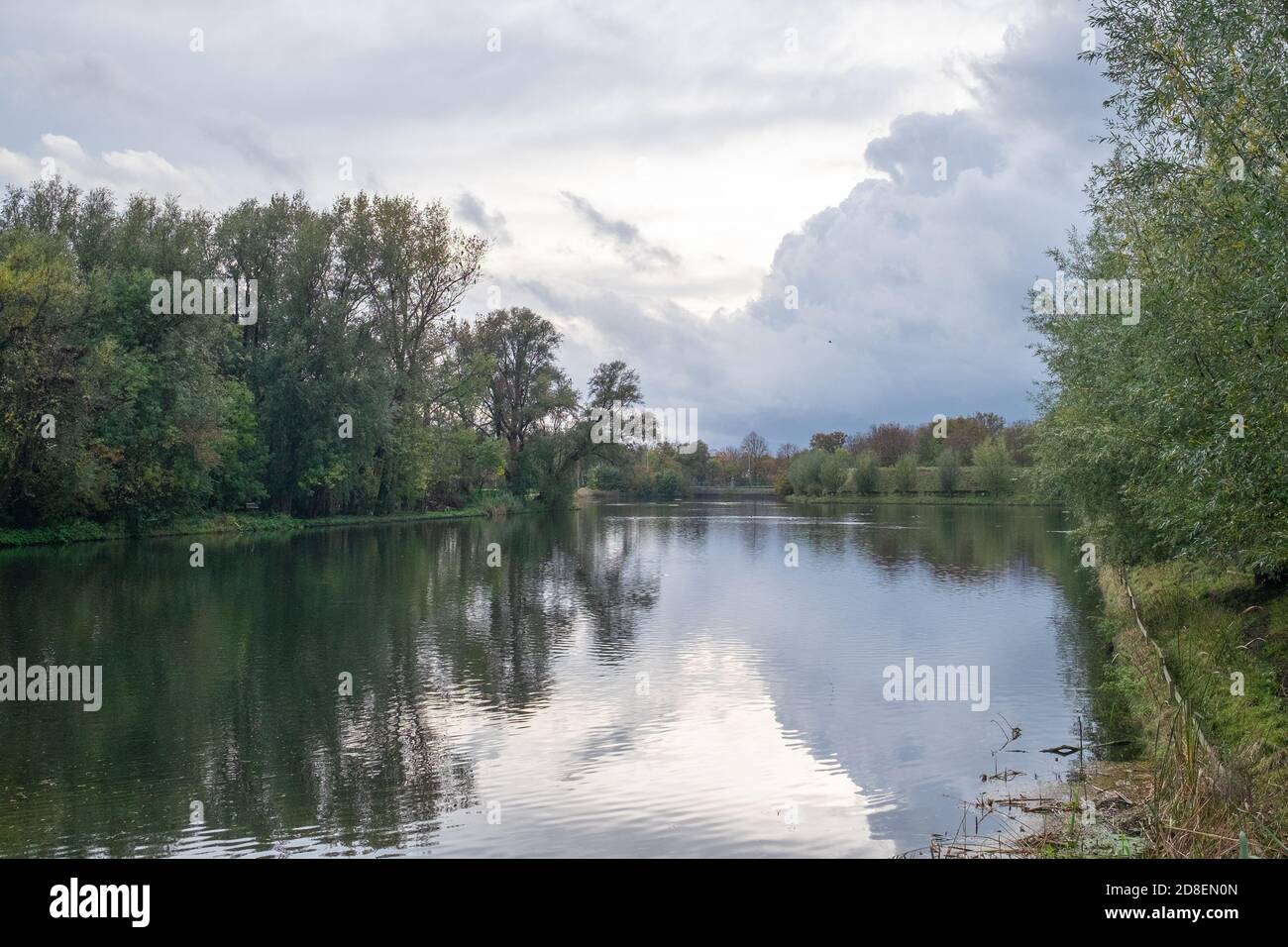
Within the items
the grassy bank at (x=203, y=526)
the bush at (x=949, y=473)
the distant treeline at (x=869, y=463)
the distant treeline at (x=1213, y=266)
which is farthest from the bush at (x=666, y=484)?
the distant treeline at (x=1213, y=266)

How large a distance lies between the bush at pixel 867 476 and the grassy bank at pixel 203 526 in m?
72.3

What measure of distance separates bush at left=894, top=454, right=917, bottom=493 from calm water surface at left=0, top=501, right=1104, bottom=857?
331ft

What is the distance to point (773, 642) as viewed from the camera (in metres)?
23.3

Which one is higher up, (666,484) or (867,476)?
(867,476)

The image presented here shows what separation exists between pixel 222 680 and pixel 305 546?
30.1m

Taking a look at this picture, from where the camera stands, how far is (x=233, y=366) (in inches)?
2263

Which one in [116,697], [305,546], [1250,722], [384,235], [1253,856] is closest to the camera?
[1253,856]

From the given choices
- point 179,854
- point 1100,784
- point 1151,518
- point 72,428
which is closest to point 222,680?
point 179,854

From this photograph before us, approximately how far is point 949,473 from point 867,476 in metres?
13.0

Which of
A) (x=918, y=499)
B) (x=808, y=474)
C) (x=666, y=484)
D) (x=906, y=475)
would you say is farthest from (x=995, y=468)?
(x=666, y=484)

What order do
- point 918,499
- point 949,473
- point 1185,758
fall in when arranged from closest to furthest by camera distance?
point 1185,758, point 949,473, point 918,499

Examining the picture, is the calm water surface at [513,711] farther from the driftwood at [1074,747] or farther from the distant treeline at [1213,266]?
the distant treeline at [1213,266]

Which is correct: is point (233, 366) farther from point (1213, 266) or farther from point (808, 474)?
point (808, 474)

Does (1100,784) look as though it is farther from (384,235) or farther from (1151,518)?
(384,235)
